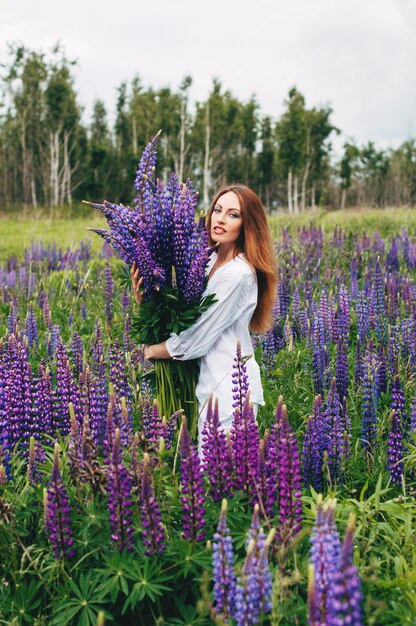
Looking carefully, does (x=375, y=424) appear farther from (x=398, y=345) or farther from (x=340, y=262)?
(x=340, y=262)

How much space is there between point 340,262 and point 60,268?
176 inches

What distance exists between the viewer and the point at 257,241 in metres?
3.98

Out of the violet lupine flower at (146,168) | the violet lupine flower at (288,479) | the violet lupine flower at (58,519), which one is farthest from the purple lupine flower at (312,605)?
the violet lupine flower at (146,168)

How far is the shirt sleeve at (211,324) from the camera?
11.6 feet

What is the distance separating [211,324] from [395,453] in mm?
1252

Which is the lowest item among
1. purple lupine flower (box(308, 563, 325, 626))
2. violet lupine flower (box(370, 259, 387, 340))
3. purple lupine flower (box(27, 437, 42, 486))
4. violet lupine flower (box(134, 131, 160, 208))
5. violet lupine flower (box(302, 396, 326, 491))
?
violet lupine flower (box(302, 396, 326, 491))

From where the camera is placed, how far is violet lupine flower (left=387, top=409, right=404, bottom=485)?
130 inches

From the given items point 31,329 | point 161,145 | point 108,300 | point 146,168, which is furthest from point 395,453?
point 161,145

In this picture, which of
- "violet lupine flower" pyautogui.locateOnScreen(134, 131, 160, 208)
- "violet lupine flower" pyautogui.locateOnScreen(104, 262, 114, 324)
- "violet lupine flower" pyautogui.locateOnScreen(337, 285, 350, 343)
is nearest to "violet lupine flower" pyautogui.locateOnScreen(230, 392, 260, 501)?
"violet lupine flower" pyautogui.locateOnScreen(134, 131, 160, 208)

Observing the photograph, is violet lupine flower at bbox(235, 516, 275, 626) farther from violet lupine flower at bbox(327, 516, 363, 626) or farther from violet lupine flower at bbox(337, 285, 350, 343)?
violet lupine flower at bbox(337, 285, 350, 343)

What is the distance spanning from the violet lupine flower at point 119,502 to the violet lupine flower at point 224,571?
482 millimetres

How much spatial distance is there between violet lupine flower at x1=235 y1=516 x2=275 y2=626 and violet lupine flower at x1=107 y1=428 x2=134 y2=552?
63 cm

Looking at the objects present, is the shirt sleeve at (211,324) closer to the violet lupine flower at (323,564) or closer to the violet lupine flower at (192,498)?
the violet lupine flower at (192,498)

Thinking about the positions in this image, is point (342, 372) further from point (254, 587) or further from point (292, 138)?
point (292, 138)
